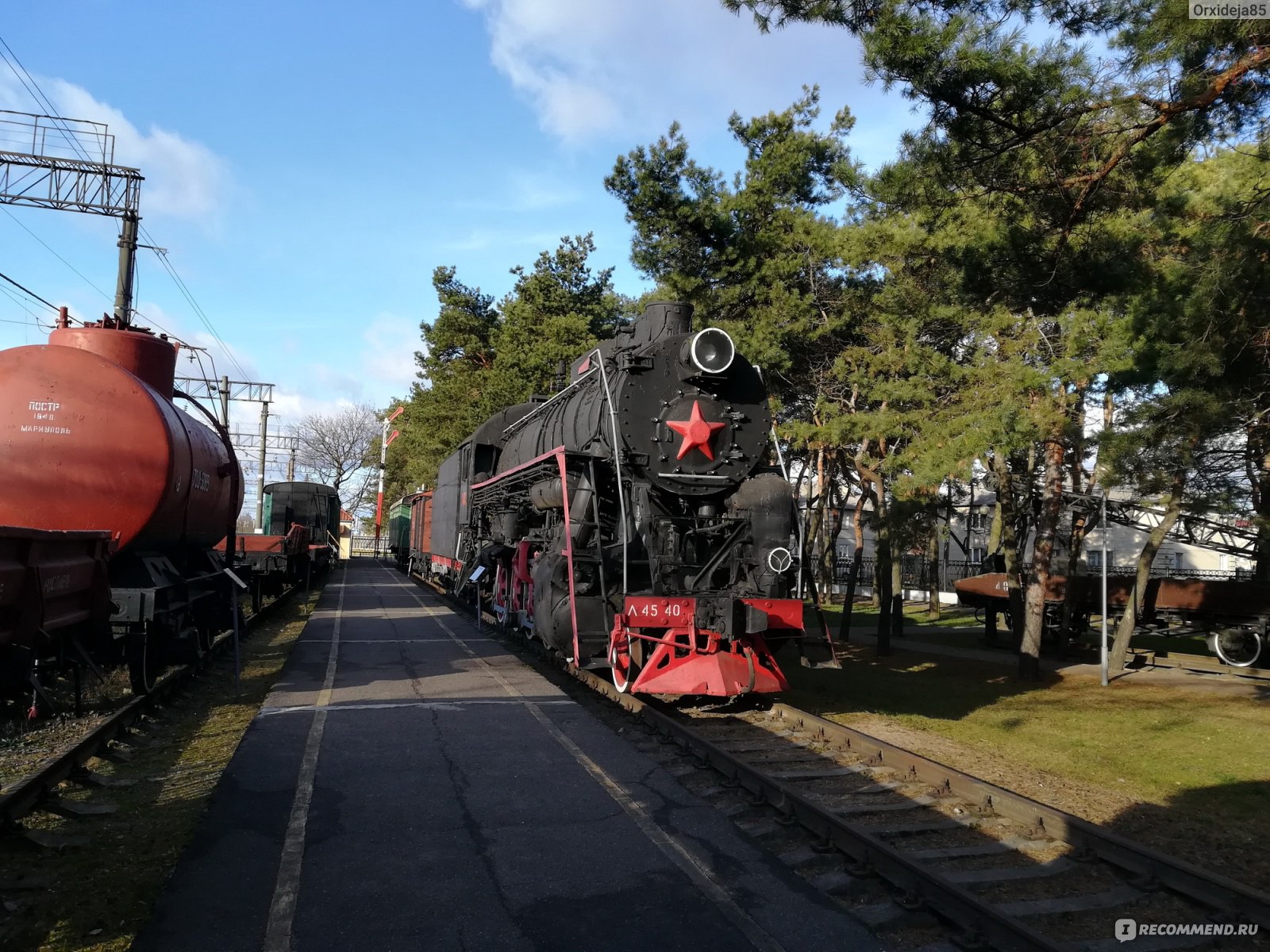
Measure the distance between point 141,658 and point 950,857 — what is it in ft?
24.0

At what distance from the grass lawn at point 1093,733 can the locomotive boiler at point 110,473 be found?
676 cm

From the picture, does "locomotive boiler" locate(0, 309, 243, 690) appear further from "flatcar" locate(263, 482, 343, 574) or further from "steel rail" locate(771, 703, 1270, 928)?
"flatcar" locate(263, 482, 343, 574)

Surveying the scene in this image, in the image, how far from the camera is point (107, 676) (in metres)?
8.88

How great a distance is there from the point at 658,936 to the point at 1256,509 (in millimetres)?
10120

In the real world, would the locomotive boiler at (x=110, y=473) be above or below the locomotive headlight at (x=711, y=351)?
below

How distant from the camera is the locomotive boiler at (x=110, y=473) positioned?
7480mm

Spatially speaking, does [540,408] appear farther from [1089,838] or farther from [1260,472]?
[1260,472]

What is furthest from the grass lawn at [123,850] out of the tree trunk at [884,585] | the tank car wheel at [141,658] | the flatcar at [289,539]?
the tree trunk at [884,585]

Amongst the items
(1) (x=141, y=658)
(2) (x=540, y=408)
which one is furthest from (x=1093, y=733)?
(1) (x=141, y=658)

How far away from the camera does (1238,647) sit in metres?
14.3

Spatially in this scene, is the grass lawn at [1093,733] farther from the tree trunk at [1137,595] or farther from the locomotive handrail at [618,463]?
the locomotive handrail at [618,463]

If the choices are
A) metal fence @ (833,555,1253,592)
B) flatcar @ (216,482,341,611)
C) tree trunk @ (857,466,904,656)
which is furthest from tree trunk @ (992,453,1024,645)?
metal fence @ (833,555,1253,592)

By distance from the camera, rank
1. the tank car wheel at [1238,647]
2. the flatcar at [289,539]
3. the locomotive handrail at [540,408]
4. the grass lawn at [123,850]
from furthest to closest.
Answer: the flatcar at [289,539], the tank car wheel at [1238,647], the locomotive handrail at [540,408], the grass lawn at [123,850]

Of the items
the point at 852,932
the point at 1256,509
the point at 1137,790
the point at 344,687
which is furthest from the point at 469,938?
the point at 1256,509
